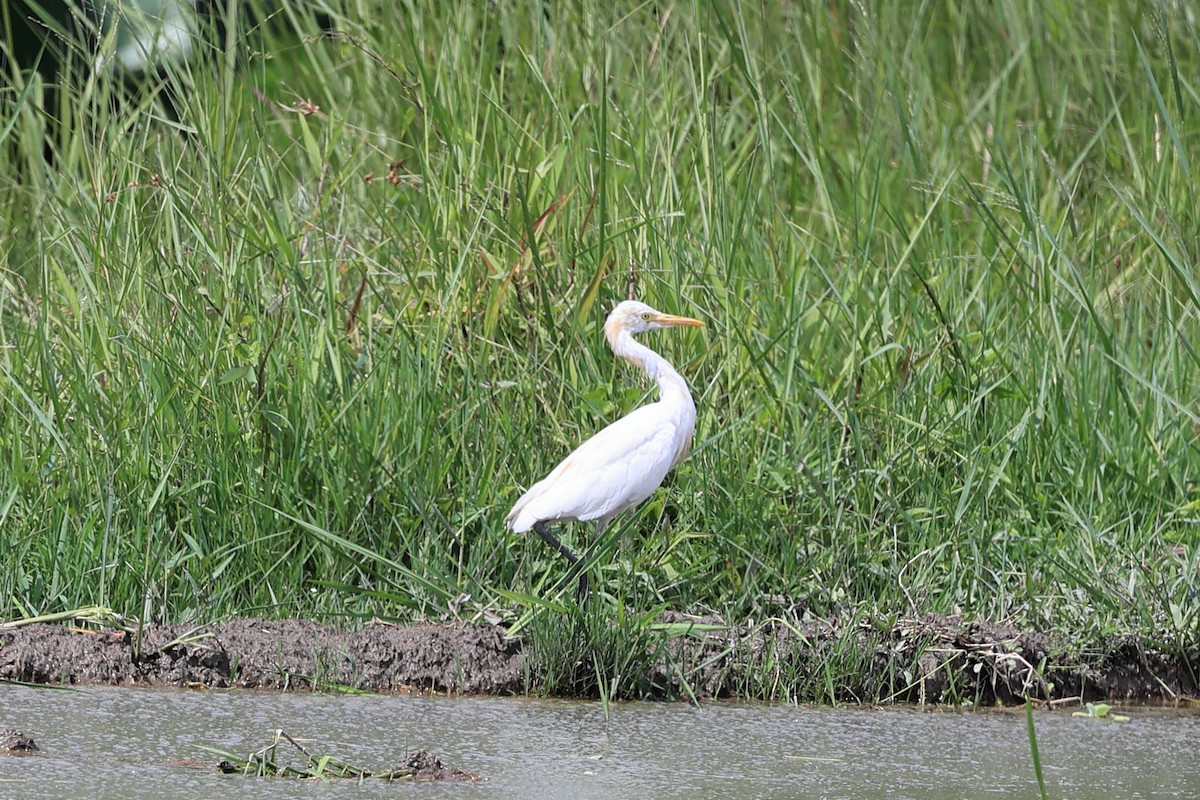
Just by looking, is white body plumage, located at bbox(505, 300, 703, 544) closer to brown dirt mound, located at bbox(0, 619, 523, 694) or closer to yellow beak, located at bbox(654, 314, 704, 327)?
yellow beak, located at bbox(654, 314, 704, 327)

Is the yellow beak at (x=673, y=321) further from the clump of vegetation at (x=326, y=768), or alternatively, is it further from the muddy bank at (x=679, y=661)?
the clump of vegetation at (x=326, y=768)

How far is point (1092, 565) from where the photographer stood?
3.51 metres

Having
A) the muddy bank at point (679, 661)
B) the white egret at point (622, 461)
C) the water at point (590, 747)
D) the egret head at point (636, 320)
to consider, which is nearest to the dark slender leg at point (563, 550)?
the white egret at point (622, 461)

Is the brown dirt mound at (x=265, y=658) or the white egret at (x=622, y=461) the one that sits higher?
the white egret at (x=622, y=461)

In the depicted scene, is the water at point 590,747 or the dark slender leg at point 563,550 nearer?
the water at point 590,747

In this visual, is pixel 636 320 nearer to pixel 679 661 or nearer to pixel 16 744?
pixel 679 661

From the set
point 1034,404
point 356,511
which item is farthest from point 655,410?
point 1034,404

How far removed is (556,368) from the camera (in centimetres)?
425

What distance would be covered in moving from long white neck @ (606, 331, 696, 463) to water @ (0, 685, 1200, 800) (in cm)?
89

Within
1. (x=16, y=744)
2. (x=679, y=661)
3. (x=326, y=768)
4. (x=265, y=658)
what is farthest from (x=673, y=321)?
(x=16, y=744)

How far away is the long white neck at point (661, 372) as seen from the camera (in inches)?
150

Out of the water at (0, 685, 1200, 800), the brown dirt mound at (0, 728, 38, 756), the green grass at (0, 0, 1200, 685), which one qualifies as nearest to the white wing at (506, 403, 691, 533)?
the green grass at (0, 0, 1200, 685)

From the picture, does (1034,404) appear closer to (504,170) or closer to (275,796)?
(504,170)

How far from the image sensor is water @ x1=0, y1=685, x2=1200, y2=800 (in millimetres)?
2400
